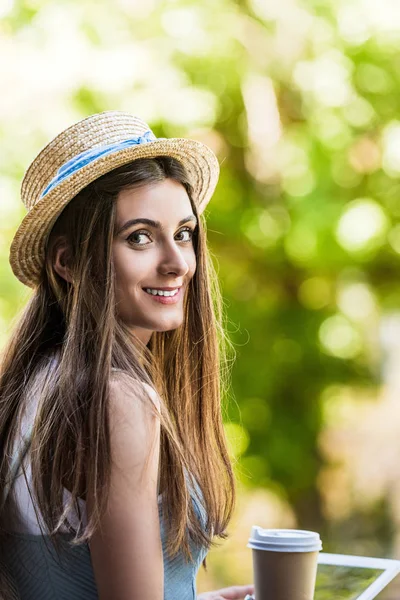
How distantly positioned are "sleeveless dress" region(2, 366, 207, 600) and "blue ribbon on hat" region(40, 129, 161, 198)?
36 centimetres

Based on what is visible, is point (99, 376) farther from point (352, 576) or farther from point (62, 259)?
point (352, 576)

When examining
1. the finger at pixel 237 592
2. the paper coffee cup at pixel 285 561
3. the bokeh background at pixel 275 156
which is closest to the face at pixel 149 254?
the paper coffee cup at pixel 285 561

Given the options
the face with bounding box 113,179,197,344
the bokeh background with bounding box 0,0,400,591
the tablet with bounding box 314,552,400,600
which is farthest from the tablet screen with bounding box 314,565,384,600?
the bokeh background with bounding box 0,0,400,591

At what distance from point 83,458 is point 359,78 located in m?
3.10

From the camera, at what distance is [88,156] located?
1.34 meters

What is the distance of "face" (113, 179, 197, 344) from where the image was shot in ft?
4.26

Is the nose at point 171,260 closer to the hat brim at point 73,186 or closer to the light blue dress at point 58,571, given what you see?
the hat brim at point 73,186

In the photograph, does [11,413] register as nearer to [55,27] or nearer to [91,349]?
[91,349]

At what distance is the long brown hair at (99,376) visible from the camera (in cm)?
114

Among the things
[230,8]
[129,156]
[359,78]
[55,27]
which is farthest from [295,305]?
[129,156]

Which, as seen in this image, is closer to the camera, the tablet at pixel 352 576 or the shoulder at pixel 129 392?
the shoulder at pixel 129 392

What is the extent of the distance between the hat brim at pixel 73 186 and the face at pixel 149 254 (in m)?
0.05

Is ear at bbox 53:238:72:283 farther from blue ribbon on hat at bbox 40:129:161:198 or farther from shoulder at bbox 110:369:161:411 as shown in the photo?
shoulder at bbox 110:369:161:411

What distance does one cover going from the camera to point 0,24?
3.96 metres
